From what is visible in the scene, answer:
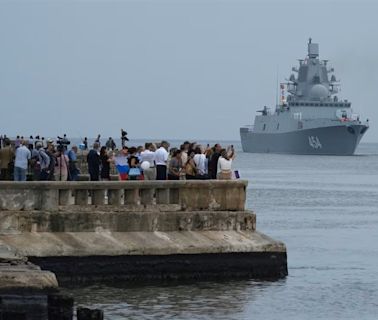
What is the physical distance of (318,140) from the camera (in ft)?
484

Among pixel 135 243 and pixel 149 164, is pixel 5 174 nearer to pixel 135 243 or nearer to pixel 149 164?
pixel 149 164

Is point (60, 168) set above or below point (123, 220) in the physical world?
above

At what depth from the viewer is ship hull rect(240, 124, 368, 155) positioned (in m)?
144

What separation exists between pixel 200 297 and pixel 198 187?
2.52 metres

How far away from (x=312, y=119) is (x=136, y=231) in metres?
122

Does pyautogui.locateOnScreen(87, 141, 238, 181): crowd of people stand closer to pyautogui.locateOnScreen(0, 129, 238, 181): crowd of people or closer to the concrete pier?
pyautogui.locateOnScreen(0, 129, 238, 181): crowd of people

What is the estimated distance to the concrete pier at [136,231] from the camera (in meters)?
21.9

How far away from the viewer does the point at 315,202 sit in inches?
2234

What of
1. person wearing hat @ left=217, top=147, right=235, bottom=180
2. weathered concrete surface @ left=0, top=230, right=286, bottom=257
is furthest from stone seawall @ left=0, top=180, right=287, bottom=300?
person wearing hat @ left=217, top=147, right=235, bottom=180

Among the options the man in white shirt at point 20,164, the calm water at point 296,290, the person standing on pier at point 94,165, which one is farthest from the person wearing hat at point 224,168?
the man in white shirt at point 20,164

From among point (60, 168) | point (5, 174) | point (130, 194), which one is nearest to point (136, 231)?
point (130, 194)

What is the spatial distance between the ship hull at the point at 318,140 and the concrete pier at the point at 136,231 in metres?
119

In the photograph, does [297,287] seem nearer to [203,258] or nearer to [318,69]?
[203,258]

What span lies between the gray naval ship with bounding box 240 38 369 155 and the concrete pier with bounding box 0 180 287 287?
11846 cm
